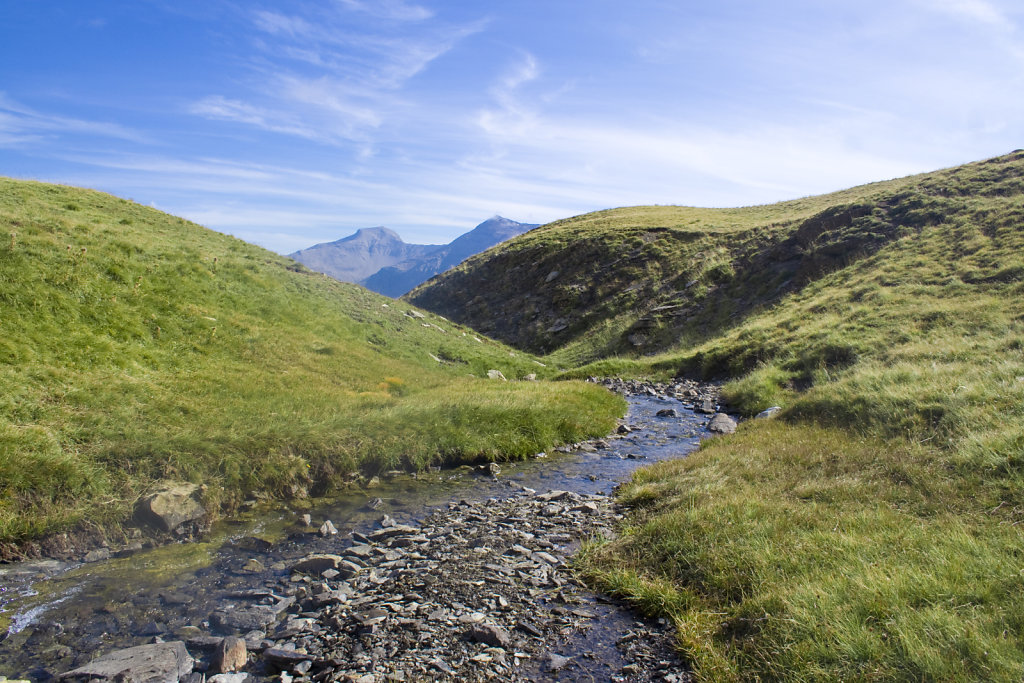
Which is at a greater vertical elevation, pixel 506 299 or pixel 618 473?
pixel 506 299

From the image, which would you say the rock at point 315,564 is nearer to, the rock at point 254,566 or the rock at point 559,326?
the rock at point 254,566

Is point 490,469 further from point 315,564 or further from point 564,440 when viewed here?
point 315,564

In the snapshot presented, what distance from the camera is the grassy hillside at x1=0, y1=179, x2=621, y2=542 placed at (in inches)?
464

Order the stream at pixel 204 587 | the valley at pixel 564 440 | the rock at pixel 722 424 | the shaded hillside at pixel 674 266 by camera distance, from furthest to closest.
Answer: the shaded hillside at pixel 674 266 < the rock at pixel 722 424 < the stream at pixel 204 587 < the valley at pixel 564 440

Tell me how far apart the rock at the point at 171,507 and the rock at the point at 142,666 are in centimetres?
430

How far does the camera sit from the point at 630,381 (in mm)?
37438

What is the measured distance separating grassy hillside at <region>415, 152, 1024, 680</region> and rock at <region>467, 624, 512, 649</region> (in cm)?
229

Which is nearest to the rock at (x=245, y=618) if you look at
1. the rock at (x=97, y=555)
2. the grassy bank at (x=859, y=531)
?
the rock at (x=97, y=555)

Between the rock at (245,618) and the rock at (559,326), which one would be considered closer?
the rock at (245,618)

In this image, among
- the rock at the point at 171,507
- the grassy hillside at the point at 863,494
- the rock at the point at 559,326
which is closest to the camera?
the grassy hillside at the point at 863,494

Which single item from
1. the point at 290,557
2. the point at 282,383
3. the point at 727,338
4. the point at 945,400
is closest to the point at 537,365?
the point at 727,338

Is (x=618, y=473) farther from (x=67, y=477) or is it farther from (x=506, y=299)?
(x=506, y=299)

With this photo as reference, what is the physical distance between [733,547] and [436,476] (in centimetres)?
953

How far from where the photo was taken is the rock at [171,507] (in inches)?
437
